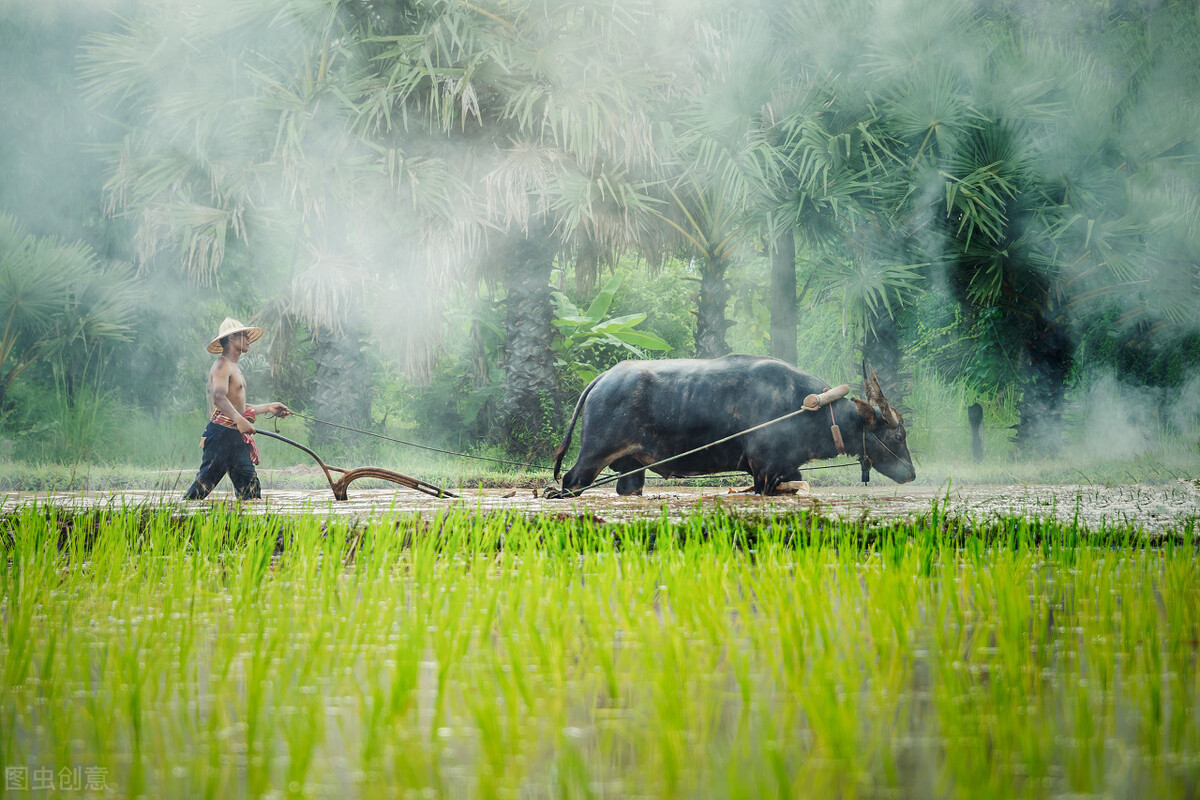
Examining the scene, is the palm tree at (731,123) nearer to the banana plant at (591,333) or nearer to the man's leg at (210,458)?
the banana plant at (591,333)

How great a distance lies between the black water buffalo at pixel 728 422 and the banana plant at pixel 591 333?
4.43 meters

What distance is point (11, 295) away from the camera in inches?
376

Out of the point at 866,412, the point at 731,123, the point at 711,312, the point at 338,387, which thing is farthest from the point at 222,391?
the point at 711,312

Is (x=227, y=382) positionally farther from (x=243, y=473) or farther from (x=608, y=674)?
(x=608, y=674)

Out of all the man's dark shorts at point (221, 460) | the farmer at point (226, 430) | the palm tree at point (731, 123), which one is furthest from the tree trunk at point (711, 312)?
the man's dark shorts at point (221, 460)

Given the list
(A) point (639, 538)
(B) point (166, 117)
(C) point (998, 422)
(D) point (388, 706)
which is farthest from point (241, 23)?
(C) point (998, 422)

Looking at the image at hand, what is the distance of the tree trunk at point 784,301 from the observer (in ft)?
26.6

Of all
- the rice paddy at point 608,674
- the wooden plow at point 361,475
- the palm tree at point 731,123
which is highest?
the palm tree at point 731,123

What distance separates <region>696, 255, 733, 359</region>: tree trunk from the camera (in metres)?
10.2

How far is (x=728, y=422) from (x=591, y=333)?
17.0ft

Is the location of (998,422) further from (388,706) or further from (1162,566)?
(388,706)

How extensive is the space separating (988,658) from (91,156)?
11.9 meters

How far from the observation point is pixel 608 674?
70.1 inches

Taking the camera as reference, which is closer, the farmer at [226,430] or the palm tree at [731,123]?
the farmer at [226,430]
